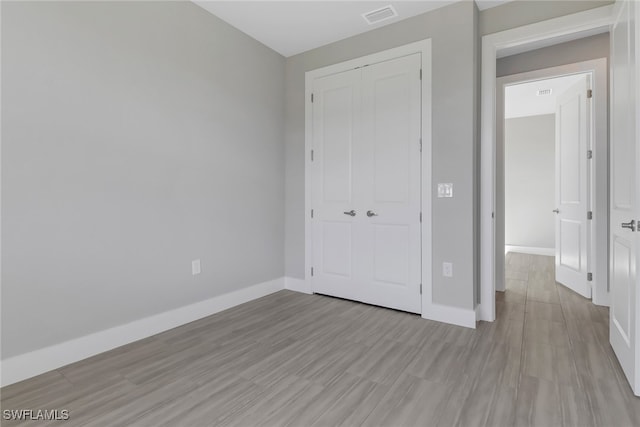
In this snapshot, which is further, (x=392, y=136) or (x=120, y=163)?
(x=392, y=136)

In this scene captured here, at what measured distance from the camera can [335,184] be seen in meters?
3.40

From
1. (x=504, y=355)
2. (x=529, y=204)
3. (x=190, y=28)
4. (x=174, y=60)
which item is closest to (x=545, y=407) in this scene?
(x=504, y=355)

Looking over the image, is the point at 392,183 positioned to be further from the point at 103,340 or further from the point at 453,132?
the point at 103,340

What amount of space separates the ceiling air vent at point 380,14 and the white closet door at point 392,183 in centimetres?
37

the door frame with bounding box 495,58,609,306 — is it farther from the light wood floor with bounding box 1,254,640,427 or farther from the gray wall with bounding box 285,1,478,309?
the gray wall with bounding box 285,1,478,309

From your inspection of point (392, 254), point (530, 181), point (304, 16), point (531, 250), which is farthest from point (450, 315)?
point (530, 181)

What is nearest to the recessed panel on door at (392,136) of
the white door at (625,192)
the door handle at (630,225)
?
the white door at (625,192)

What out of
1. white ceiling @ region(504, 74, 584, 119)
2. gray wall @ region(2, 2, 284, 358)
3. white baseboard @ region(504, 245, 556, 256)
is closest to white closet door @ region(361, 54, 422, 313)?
gray wall @ region(2, 2, 284, 358)

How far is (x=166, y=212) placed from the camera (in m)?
2.54

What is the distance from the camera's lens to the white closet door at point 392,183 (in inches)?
114

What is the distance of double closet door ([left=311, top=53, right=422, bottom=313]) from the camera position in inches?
115

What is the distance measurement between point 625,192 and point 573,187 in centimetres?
216

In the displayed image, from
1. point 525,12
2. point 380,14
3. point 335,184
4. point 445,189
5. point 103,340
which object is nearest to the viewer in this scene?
point 103,340

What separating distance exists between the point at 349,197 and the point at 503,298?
200cm
